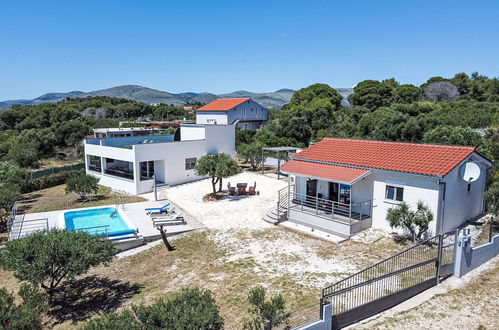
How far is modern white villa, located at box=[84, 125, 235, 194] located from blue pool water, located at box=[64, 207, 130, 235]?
15.9 feet

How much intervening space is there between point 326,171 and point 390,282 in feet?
28.0

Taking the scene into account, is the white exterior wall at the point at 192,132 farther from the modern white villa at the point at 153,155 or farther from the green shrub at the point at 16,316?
the green shrub at the point at 16,316

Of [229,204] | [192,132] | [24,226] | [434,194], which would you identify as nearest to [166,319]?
[434,194]

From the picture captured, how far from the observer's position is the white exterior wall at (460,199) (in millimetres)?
16422

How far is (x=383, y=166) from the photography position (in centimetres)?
1775

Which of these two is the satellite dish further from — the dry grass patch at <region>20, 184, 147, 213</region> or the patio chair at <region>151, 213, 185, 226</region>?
the dry grass patch at <region>20, 184, 147, 213</region>

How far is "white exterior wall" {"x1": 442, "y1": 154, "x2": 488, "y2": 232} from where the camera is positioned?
647 inches

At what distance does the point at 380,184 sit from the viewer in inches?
703

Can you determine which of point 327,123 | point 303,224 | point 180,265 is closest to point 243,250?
point 180,265

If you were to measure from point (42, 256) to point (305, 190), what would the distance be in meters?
14.2

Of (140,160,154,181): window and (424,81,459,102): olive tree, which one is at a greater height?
(424,81,459,102): olive tree

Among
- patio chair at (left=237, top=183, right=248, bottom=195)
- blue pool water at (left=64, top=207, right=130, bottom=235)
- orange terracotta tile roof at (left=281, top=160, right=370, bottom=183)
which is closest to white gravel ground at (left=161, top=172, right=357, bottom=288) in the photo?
patio chair at (left=237, top=183, right=248, bottom=195)

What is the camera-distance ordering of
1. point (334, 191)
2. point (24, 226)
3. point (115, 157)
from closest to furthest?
point (334, 191)
point (24, 226)
point (115, 157)

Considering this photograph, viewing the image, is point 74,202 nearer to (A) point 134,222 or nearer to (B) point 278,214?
(A) point 134,222
